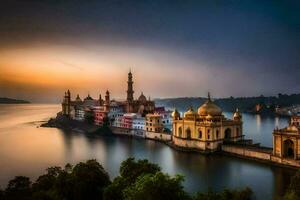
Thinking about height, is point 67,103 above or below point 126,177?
above

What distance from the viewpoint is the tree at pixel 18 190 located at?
10.7 m

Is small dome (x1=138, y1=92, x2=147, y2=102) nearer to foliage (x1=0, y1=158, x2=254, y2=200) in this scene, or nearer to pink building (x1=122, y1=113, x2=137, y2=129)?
pink building (x1=122, y1=113, x2=137, y2=129)

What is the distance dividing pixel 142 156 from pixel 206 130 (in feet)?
16.8

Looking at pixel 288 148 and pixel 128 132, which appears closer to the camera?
pixel 288 148

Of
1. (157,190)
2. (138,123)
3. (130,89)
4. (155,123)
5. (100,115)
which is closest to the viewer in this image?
(157,190)

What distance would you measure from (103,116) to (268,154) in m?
23.8

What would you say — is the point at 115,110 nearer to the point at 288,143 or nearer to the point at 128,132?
the point at 128,132

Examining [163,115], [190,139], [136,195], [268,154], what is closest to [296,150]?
[268,154]

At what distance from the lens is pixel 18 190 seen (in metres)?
11.3

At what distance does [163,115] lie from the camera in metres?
37.4

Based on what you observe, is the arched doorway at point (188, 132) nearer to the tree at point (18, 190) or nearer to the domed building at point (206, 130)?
the domed building at point (206, 130)

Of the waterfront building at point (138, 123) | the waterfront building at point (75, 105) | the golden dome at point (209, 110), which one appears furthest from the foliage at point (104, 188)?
the waterfront building at point (75, 105)

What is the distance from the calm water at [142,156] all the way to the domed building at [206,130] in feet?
4.18

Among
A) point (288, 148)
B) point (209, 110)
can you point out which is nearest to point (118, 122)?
point (209, 110)
